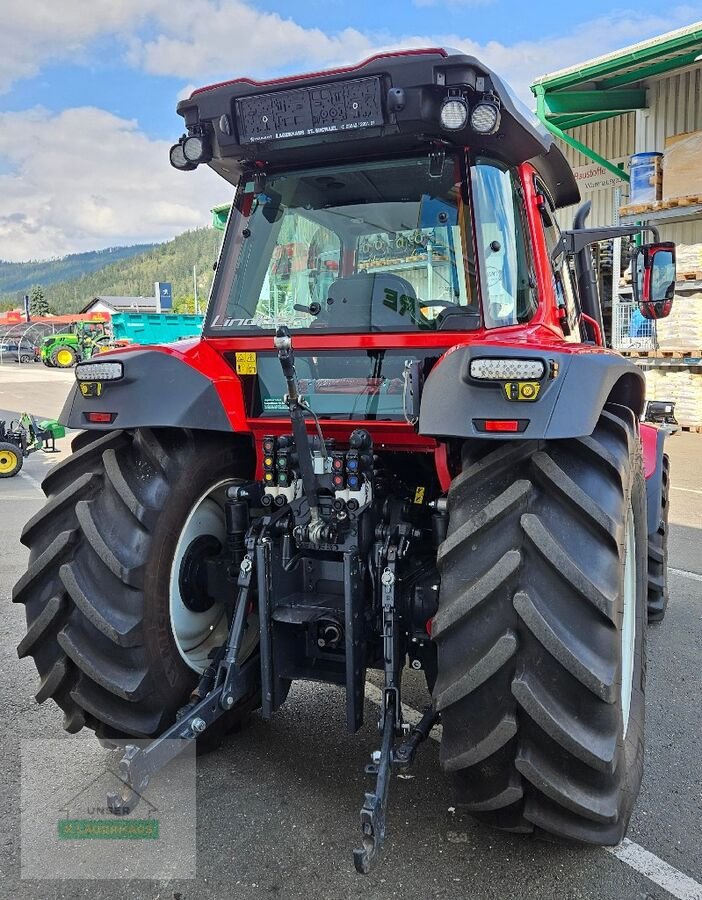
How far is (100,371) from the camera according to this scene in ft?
9.52

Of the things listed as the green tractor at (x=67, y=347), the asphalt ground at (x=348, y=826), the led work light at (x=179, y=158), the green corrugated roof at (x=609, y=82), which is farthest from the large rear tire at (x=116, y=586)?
the green tractor at (x=67, y=347)

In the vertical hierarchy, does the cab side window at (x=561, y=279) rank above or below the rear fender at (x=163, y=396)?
above

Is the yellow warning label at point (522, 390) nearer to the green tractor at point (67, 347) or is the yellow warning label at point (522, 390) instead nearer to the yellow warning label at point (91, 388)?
the yellow warning label at point (91, 388)

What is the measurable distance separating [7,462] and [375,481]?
8748mm

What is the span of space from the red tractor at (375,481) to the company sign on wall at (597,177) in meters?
14.1

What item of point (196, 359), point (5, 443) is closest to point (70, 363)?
point (5, 443)

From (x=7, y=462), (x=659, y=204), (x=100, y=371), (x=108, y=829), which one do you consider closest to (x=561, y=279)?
(x=100, y=371)

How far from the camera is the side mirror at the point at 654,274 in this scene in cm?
405

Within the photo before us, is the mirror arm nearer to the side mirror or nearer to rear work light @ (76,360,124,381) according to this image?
the side mirror

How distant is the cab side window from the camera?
336cm

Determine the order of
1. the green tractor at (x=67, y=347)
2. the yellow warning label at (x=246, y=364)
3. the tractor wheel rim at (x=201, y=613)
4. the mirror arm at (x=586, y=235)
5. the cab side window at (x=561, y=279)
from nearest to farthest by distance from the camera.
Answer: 1. the tractor wheel rim at (x=201, y=613)
2. the yellow warning label at (x=246, y=364)
3. the cab side window at (x=561, y=279)
4. the mirror arm at (x=586, y=235)
5. the green tractor at (x=67, y=347)

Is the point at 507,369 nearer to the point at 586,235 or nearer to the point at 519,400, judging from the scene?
the point at 519,400

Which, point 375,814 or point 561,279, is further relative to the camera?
point 561,279

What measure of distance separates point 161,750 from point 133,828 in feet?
1.05
